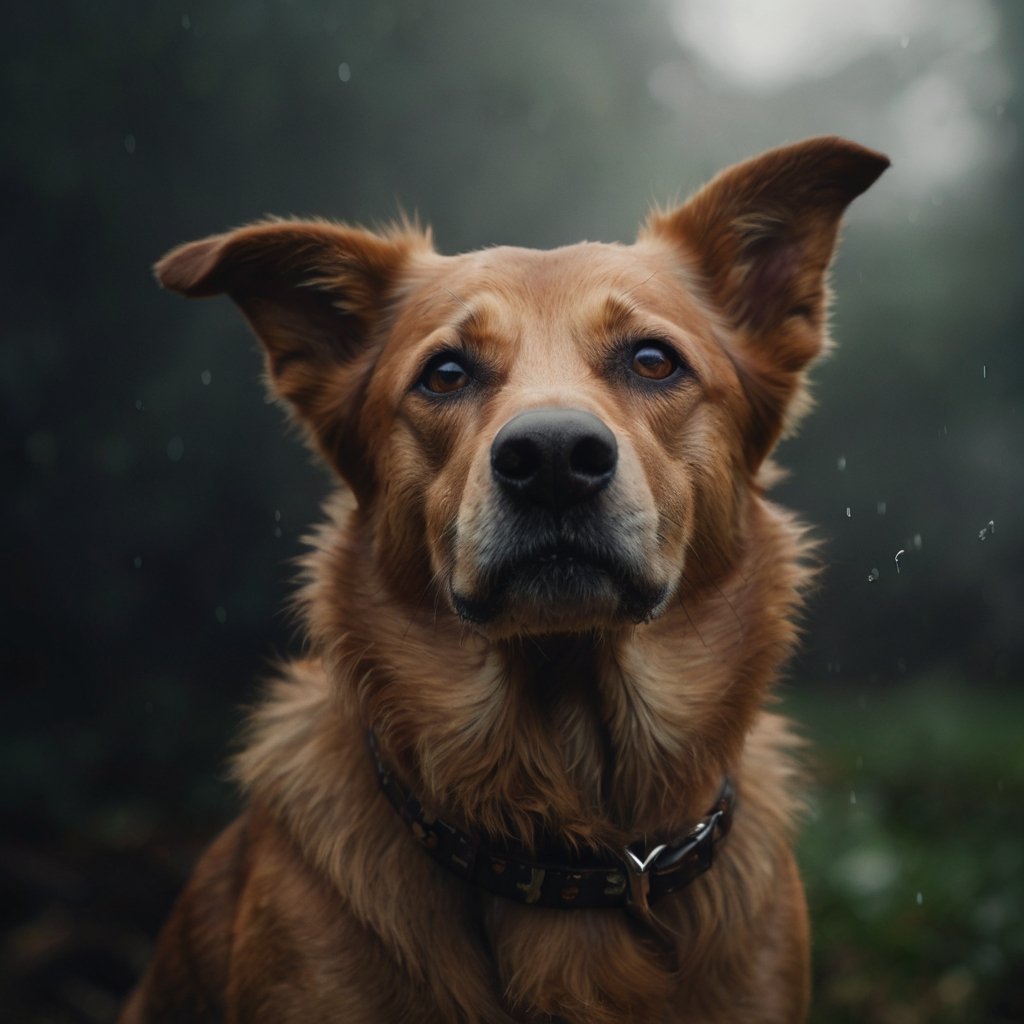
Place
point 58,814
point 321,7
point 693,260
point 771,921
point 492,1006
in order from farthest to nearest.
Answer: point 321,7
point 58,814
point 693,260
point 771,921
point 492,1006

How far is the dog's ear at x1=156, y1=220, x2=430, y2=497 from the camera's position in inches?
128

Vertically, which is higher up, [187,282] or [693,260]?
[187,282]

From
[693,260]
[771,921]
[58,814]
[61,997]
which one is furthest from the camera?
[58,814]

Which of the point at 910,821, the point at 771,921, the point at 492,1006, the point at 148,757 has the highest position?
the point at 492,1006

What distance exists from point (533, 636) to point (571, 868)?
560 millimetres

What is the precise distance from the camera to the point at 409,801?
272 centimetres

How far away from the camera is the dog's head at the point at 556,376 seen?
251cm

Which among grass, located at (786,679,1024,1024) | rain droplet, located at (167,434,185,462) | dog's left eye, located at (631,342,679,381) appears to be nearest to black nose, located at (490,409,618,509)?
dog's left eye, located at (631,342,679,381)

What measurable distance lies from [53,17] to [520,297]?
13.3 ft

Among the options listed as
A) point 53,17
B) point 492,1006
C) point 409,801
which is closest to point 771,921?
point 492,1006

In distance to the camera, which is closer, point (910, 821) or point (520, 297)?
point (520, 297)

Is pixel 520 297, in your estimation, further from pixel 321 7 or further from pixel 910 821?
pixel 910 821

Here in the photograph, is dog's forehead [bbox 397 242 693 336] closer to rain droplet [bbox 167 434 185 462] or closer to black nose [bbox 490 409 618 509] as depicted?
black nose [bbox 490 409 618 509]

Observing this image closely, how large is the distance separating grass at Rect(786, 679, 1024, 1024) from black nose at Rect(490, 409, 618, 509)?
5.16 feet
